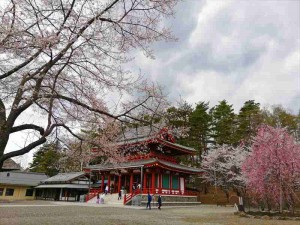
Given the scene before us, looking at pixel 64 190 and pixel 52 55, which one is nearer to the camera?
pixel 52 55

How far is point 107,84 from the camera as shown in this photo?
684cm

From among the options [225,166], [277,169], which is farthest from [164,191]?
[277,169]

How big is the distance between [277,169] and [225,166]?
19.2 m

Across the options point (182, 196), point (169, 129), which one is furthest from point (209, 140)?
point (169, 129)

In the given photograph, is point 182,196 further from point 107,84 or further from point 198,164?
point 107,84

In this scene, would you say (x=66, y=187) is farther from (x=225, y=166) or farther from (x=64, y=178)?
(x=225, y=166)

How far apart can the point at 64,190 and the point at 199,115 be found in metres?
24.0

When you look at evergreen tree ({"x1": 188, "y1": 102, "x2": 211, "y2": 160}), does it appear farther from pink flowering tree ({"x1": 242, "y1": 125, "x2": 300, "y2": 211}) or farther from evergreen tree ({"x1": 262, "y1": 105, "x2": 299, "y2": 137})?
pink flowering tree ({"x1": 242, "y1": 125, "x2": 300, "y2": 211})

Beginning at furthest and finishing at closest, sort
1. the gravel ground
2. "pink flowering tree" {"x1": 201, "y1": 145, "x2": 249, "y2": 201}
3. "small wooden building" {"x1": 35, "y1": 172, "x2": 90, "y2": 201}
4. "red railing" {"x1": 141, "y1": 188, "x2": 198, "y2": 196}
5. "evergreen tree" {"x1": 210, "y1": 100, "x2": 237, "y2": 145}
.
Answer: "evergreen tree" {"x1": 210, "y1": 100, "x2": 237, "y2": 145} → "small wooden building" {"x1": 35, "y1": 172, "x2": 90, "y2": 201} → "pink flowering tree" {"x1": 201, "y1": 145, "x2": 249, "y2": 201} → "red railing" {"x1": 141, "y1": 188, "x2": 198, "y2": 196} → the gravel ground

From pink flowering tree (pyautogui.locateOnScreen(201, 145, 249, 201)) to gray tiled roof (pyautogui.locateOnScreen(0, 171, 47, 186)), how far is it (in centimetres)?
2693

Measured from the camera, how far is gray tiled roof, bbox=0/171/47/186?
129 feet

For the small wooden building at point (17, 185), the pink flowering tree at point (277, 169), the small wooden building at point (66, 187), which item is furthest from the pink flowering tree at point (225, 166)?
the small wooden building at point (17, 185)

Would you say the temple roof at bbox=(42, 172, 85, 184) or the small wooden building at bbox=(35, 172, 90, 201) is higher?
the temple roof at bbox=(42, 172, 85, 184)

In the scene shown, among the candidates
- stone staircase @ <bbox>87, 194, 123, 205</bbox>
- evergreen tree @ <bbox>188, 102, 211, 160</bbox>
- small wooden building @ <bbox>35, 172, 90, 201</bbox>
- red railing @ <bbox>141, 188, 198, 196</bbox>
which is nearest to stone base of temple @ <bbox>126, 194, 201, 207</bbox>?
red railing @ <bbox>141, 188, 198, 196</bbox>
